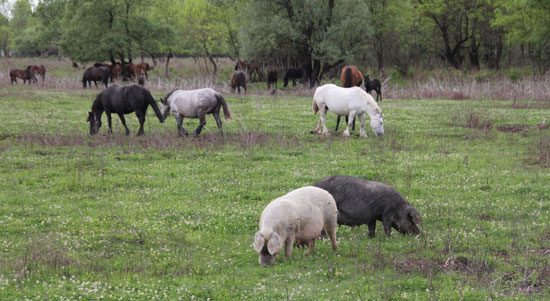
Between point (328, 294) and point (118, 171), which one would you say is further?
point (118, 171)

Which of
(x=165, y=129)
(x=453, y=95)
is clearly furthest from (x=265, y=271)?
(x=453, y=95)

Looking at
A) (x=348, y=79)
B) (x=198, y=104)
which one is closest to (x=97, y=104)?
(x=198, y=104)

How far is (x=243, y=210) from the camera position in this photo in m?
11.4

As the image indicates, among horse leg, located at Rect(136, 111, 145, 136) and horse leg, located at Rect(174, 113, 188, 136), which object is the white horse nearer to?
horse leg, located at Rect(174, 113, 188, 136)

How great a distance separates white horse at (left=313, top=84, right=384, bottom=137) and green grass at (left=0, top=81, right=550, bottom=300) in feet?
2.51

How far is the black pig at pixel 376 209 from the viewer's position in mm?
9539

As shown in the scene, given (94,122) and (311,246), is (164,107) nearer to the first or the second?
(94,122)

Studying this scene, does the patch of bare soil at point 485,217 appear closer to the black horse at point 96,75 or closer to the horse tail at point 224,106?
the horse tail at point 224,106

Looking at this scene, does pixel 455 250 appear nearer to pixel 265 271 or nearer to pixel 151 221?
pixel 265 271

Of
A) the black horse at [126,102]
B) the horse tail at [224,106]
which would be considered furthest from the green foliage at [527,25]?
the black horse at [126,102]

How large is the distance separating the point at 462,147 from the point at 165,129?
1263cm

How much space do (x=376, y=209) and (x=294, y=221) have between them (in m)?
2.07

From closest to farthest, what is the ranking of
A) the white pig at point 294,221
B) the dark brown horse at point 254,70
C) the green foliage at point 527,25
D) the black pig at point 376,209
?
the white pig at point 294,221 < the black pig at point 376,209 < the green foliage at point 527,25 < the dark brown horse at point 254,70

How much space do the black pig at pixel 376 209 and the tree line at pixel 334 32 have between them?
126 feet
